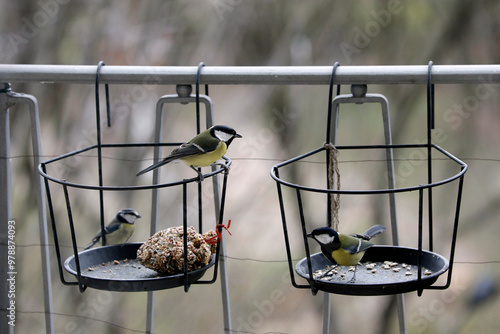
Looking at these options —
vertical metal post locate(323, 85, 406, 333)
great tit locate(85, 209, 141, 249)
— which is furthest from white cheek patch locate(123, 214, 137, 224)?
vertical metal post locate(323, 85, 406, 333)

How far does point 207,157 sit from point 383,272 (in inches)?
20.4

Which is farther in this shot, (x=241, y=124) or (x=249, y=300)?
(x=249, y=300)

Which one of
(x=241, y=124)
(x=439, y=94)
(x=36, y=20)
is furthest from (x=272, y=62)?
(x=36, y=20)

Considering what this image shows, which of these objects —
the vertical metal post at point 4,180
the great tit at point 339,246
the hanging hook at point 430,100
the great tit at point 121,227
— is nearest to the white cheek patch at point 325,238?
the great tit at point 339,246

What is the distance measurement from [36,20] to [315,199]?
1752mm

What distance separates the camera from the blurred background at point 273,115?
3.17 m

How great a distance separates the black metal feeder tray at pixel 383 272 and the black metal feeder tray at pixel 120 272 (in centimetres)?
28

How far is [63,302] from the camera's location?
3.74 metres

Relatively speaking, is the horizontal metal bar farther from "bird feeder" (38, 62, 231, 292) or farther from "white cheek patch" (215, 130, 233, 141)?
"white cheek patch" (215, 130, 233, 141)

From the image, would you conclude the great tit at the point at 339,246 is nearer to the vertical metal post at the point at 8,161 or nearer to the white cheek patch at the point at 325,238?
the white cheek patch at the point at 325,238

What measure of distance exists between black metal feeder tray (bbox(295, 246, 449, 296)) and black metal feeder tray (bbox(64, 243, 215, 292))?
0.92 ft

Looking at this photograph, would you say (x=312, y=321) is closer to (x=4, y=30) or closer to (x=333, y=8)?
(x=333, y=8)

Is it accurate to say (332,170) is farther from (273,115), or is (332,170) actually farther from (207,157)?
(273,115)

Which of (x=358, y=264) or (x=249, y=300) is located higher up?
(x=358, y=264)
